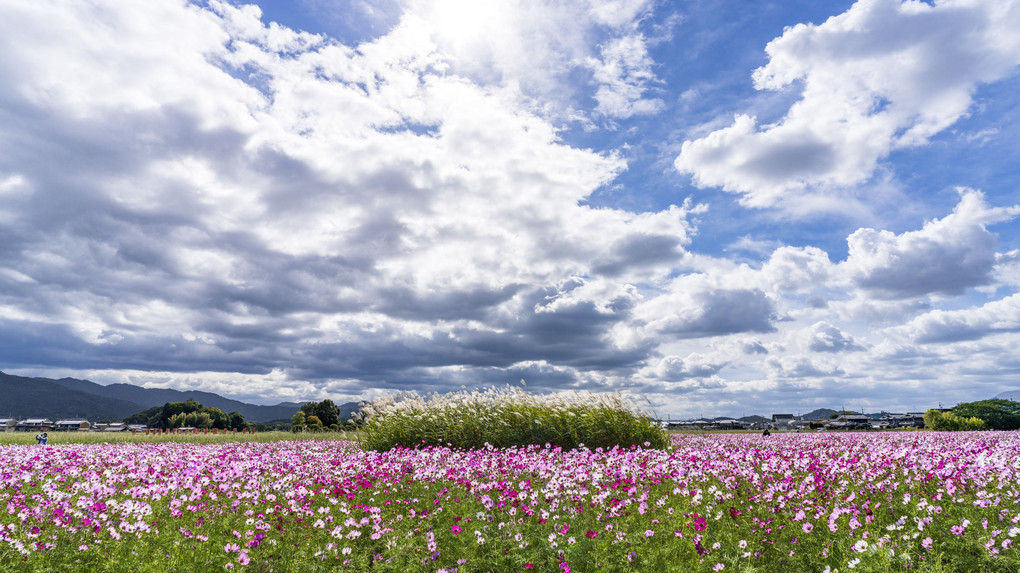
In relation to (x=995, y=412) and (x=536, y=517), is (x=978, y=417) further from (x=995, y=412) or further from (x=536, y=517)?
(x=536, y=517)

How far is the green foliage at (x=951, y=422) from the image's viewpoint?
32.4m

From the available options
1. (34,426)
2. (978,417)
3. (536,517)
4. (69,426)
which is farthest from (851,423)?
(34,426)

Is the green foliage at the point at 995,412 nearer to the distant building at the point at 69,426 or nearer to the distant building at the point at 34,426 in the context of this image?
the distant building at the point at 34,426

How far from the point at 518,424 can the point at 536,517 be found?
9.27 m

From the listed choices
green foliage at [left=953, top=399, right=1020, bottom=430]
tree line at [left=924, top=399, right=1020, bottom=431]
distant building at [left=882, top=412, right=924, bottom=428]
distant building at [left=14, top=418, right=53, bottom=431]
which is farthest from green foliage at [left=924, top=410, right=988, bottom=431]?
distant building at [left=14, top=418, right=53, bottom=431]

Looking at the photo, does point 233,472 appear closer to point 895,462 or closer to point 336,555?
point 336,555

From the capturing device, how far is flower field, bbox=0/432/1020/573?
19.1 ft

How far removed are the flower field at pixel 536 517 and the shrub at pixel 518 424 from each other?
5.62 metres

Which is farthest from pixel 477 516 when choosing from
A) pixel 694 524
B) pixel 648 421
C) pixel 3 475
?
pixel 648 421

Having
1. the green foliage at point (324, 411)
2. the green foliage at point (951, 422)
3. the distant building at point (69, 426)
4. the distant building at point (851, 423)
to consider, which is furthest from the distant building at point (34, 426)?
the distant building at point (851, 423)

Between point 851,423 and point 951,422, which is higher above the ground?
point 951,422

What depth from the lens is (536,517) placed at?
23.3 feet

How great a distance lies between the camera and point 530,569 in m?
5.62

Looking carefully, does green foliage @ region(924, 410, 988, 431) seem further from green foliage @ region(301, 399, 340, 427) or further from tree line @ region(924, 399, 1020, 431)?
green foliage @ region(301, 399, 340, 427)
